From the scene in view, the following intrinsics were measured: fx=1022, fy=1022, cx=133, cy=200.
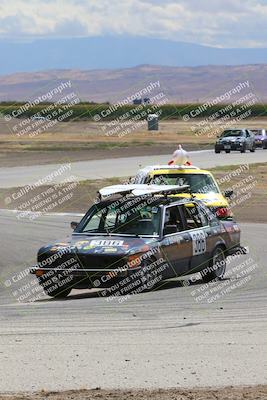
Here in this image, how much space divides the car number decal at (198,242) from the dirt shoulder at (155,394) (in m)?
8.14

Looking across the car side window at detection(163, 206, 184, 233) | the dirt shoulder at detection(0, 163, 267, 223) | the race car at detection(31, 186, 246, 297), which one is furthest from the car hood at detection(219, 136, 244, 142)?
the car side window at detection(163, 206, 184, 233)

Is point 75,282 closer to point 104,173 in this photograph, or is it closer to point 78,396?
point 78,396

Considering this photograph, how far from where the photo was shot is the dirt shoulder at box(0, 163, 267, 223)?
97.3 ft

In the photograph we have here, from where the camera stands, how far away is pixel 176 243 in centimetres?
1538

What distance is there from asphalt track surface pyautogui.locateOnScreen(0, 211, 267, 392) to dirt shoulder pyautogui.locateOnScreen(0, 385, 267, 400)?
23cm

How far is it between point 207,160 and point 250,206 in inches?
771

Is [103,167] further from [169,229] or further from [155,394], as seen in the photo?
[155,394]

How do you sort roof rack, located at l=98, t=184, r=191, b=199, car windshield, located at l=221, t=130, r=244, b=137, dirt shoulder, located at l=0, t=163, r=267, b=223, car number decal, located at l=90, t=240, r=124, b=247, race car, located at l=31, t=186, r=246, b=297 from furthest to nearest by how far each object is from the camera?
car windshield, located at l=221, t=130, r=244, b=137 → dirt shoulder, located at l=0, t=163, r=267, b=223 → roof rack, located at l=98, t=184, r=191, b=199 → car number decal, located at l=90, t=240, r=124, b=247 → race car, located at l=31, t=186, r=246, b=297

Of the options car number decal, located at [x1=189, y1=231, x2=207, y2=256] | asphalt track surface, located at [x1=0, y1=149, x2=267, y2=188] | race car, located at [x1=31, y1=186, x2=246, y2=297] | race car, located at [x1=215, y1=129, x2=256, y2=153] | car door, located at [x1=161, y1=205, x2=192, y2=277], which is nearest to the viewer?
race car, located at [x1=31, y1=186, x2=246, y2=297]

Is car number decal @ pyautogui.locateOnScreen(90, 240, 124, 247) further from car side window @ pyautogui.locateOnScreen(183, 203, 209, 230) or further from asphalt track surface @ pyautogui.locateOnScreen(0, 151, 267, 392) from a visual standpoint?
car side window @ pyautogui.locateOnScreen(183, 203, 209, 230)

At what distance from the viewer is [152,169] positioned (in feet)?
71.4

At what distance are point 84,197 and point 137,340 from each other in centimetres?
2370

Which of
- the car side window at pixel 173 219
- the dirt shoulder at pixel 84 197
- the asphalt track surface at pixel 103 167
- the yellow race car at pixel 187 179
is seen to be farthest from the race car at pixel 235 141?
the car side window at pixel 173 219

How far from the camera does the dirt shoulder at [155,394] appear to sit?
7332 millimetres
